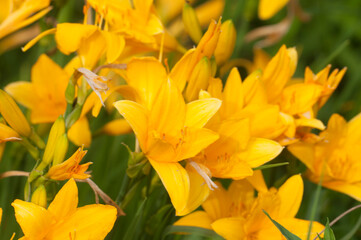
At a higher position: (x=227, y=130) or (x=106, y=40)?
(x=106, y=40)

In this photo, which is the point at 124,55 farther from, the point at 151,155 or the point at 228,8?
the point at 228,8

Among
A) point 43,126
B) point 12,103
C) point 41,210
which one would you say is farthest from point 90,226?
point 43,126

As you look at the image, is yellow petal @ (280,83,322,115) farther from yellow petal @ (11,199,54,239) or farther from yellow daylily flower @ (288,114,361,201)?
yellow petal @ (11,199,54,239)

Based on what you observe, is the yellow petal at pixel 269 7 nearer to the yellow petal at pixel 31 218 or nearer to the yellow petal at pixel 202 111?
the yellow petal at pixel 202 111

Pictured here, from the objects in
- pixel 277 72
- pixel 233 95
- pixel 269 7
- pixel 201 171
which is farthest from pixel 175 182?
pixel 269 7

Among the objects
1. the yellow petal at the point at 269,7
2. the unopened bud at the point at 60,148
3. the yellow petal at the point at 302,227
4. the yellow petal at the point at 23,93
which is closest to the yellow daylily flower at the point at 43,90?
the yellow petal at the point at 23,93

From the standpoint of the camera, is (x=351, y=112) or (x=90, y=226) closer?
(x=90, y=226)
